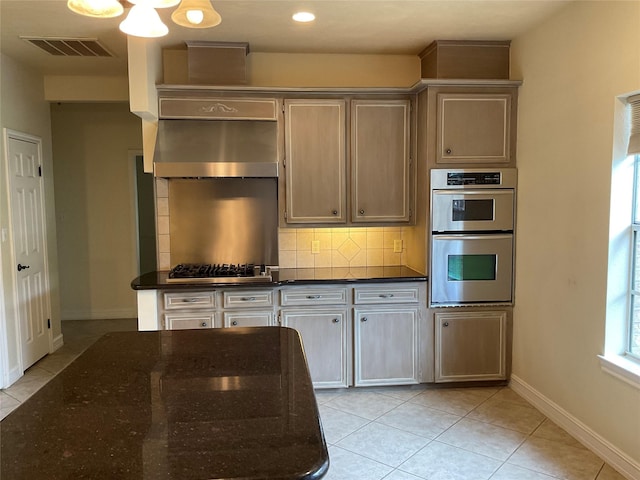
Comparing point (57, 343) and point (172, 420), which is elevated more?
point (172, 420)

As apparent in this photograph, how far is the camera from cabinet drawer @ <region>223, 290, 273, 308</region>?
11.4ft

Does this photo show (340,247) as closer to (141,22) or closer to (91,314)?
(141,22)

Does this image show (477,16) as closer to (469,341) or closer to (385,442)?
(469,341)

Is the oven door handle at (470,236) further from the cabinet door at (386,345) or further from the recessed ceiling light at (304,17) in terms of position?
the recessed ceiling light at (304,17)

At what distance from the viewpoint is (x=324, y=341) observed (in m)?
3.60

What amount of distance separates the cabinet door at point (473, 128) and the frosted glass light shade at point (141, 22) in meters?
2.35

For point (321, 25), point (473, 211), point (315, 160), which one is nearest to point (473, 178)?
point (473, 211)

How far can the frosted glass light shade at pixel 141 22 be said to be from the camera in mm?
1680

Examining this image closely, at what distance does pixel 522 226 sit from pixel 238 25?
100 inches

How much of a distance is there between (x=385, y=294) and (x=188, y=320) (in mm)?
1500

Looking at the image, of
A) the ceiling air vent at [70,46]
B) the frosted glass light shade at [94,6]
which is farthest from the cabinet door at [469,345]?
the ceiling air vent at [70,46]

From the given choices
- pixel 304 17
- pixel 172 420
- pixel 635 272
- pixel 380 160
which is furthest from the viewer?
pixel 380 160

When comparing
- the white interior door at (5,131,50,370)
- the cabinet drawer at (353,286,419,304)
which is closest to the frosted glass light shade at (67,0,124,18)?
the cabinet drawer at (353,286,419,304)

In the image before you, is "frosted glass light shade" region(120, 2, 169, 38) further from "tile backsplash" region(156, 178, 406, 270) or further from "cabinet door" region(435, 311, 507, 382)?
"cabinet door" region(435, 311, 507, 382)
